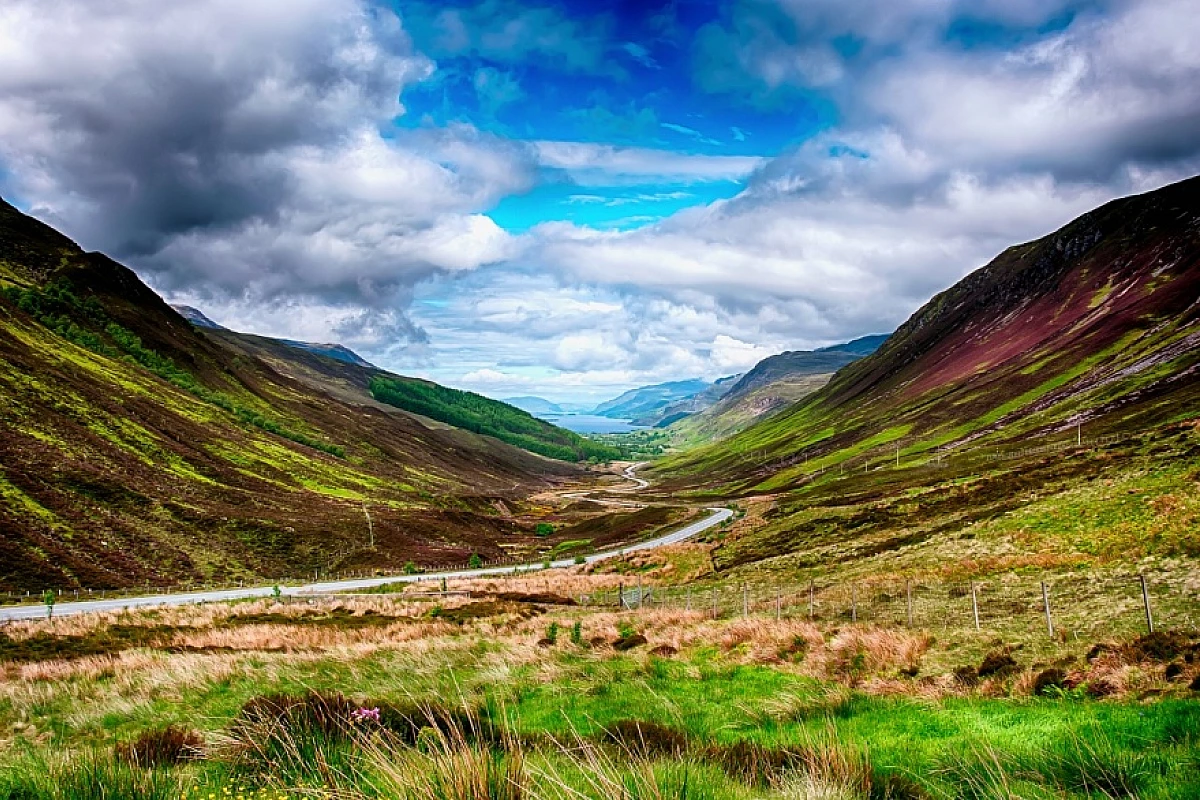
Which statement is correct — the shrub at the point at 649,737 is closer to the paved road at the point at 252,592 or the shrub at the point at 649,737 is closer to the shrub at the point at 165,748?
the shrub at the point at 165,748

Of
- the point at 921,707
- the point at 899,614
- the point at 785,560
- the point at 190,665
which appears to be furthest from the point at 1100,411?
the point at 190,665

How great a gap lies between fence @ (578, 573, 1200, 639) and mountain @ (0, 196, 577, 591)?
71.6 metres

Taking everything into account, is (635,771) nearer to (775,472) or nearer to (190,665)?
(190,665)

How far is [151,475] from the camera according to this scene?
100438mm

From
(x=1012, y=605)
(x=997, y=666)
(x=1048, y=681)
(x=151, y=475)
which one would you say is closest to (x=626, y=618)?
(x=1012, y=605)

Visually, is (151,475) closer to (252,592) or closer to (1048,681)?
(252,592)

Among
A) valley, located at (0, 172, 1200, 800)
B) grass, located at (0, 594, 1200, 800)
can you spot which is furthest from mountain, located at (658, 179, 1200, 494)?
grass, located at (0, 594, 1200, 800)

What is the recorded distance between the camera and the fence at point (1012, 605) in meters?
19.6

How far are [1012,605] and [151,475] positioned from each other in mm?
110325

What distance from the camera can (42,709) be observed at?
14336 millimetres

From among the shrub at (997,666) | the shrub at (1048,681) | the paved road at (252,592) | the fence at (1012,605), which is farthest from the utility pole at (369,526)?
the shrub at (1048,681)

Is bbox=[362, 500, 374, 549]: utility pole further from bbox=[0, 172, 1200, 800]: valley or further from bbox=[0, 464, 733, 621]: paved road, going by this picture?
bbox=[0, 464, 733, 621]: paved road

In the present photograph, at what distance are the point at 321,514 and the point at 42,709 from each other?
106972 millimetres

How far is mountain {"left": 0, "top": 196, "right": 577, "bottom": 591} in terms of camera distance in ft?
258
